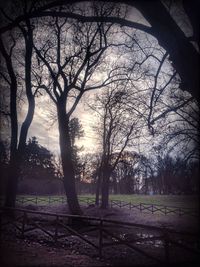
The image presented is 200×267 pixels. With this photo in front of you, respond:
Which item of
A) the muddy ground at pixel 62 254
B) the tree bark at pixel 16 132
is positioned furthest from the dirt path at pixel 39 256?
the tree bark at pixel 16 132

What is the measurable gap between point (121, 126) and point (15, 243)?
45.0 ft

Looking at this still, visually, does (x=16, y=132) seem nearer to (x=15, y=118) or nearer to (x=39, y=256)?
(x=15, y=118)

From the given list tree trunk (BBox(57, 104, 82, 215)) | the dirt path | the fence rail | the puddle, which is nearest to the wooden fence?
the puddle

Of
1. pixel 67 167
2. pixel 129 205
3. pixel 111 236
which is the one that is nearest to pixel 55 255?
pixel 111 236

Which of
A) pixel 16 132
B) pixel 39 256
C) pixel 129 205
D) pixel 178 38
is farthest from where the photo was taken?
pixel 129 205

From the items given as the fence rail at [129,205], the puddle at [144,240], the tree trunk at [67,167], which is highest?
the tree trunk at [67,167]

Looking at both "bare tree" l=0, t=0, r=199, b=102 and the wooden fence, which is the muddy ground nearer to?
the wooden fence

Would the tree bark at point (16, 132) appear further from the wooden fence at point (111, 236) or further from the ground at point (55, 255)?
the ground at point (55, 255)

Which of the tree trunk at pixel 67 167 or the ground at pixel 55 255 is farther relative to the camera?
the tree trunk at pixel 67 167

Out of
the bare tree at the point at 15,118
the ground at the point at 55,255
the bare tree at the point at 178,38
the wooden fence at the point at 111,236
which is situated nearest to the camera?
the bare tree at the point at 178,38

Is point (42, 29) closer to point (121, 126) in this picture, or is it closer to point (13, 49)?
point (13, 49)

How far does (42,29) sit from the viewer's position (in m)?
12.0

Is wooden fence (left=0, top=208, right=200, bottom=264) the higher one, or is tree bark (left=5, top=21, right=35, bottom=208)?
tree bark (left=5, top=21, right=35, bottom=208)

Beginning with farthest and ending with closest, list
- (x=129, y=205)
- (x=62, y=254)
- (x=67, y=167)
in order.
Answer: (x=129, y=205) → (x=67, y=167) → (x=62, y=254)
